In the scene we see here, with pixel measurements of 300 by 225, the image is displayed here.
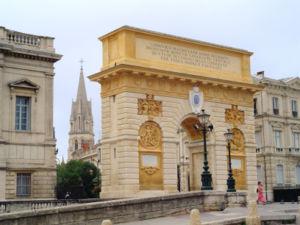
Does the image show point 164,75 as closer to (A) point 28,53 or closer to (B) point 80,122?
(A) point 28,53

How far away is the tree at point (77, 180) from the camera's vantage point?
203 ft

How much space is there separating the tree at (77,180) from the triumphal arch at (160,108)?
28888 mm

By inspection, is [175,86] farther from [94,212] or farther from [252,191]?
[94,212]

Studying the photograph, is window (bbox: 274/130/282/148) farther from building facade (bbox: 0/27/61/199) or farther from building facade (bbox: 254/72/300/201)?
building facade (bbox: 0/27/61/199)

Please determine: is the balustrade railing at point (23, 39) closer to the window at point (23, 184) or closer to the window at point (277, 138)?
the window at point (23, 184)

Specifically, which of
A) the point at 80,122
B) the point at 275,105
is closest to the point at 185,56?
the point at 275,105

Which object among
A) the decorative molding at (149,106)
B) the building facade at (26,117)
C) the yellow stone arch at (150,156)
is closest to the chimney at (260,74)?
the building facade at (26,117)

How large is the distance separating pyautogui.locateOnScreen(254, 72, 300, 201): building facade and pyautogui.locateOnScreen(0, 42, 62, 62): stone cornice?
968 inches

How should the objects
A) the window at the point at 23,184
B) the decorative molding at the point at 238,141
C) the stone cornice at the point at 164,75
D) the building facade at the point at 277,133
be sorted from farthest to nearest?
the building facade at the point at 277,133 → the decorative molding at the point at 238,141 → the window at the point at 23,184 → the stone cornice at the point at 164,75

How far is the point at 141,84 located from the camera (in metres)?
30.1

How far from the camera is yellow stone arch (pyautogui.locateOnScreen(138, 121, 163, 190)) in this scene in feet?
97.4

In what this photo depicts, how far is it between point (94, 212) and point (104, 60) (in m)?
14.1

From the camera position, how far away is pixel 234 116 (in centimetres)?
3462

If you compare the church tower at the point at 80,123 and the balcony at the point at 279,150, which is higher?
the church tower at the point at 80,123
